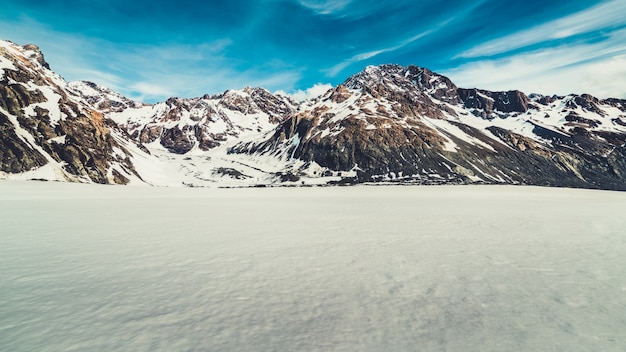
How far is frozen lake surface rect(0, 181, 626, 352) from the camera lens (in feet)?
20.7

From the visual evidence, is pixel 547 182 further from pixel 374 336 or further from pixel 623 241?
pixel 374 336

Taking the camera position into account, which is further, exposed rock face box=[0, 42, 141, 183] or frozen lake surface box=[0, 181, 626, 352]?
exposed rock face box=[0, 42, 141, 183]

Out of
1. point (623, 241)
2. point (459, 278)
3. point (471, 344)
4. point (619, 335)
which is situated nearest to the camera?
point (471, 344)

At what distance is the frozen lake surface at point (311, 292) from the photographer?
631 centimetres

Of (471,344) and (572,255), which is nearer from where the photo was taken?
(471,344)

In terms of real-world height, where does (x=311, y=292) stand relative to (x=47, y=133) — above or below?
below

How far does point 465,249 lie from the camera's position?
14.2 m

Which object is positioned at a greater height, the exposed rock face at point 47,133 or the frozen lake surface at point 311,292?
the exposed rock face at point 47,133

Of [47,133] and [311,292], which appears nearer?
[311,292]

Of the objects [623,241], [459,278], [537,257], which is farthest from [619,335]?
[623,241]

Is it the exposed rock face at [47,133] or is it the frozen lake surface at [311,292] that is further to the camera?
the exposed rock face at [47,133]

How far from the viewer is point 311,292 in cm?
894

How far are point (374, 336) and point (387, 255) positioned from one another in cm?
694

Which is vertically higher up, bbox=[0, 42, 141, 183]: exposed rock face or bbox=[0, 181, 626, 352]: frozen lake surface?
bbox=[0, 42, 141, 183]: exposed rock face
